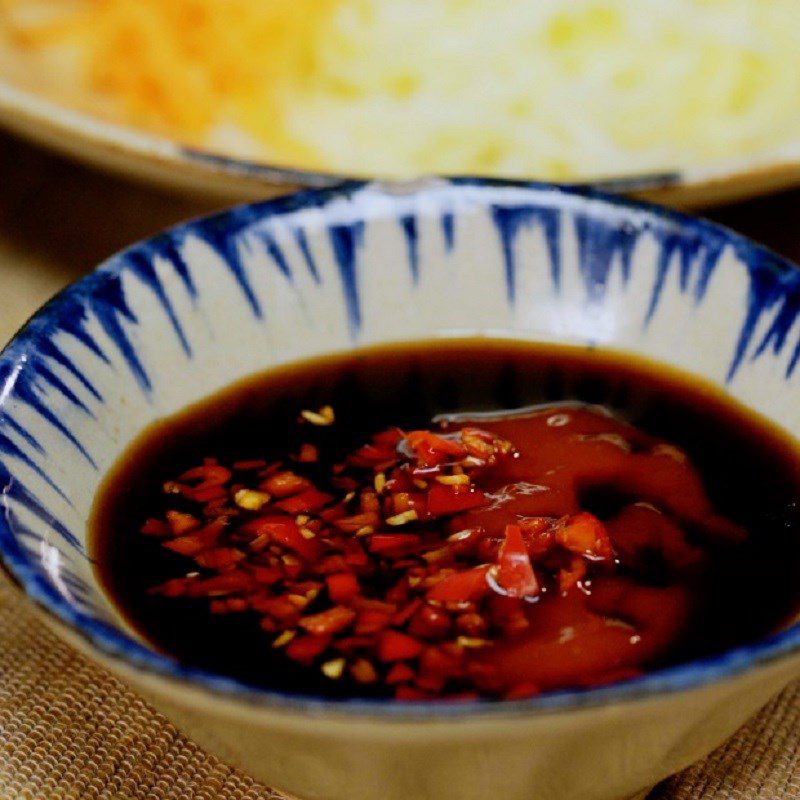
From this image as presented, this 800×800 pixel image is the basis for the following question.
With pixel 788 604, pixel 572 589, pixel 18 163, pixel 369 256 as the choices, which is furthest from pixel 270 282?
pixel 18 163

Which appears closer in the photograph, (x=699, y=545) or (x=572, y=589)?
(x=572, y=589)

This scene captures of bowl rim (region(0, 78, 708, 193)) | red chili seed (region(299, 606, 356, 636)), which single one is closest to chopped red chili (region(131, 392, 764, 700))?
red chili seed (region(299, 606, 356, 636))

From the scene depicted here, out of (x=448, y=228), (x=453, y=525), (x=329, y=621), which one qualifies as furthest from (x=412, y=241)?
(x=329, y=621)

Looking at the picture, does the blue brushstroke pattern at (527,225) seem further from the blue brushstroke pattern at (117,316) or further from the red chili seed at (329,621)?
the red chili seed at (329,621)

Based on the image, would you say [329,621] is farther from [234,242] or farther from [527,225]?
[527,225]

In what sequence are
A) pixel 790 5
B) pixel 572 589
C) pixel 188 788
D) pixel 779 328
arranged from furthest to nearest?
pixel 790 5 → pixel 779 328 → pixel 188 788 → pixel 572 589

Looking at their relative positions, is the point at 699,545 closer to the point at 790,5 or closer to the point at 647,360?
the point at 647,360

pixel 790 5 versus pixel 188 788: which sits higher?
pixel 790 5
